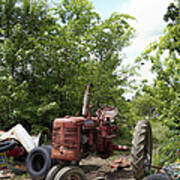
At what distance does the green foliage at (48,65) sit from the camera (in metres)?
9.09

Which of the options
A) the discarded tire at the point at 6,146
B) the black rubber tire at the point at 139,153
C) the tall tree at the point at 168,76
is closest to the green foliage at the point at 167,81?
the tall tree at the point at 168,76

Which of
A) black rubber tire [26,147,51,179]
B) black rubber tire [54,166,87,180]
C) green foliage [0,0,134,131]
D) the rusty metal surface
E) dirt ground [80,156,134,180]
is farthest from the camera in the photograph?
green foliage [0,0,134,131]

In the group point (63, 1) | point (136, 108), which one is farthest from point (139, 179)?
point (63, 1)

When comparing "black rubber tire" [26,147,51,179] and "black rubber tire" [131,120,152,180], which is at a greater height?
"black rubber tire" [131,120,152,180]

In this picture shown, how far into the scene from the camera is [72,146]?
4457 mm

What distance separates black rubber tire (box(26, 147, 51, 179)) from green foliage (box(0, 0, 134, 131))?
3520 mm

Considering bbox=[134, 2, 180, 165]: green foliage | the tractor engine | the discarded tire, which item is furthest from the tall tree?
the discarded tire

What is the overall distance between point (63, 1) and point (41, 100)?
7061 millimetres

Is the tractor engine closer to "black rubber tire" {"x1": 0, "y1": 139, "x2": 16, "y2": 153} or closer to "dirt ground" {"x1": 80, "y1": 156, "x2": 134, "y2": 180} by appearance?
"dirt ground" {"x1": 80, "y1": 156, "x2": 134, "y2": 180}

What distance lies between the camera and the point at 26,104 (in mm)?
8977

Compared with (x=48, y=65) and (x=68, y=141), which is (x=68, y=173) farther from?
(x=48, y=65)

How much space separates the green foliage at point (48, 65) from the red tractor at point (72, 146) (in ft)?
12.7

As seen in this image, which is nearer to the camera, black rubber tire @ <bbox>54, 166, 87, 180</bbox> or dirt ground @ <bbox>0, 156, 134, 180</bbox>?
black rubber tire @ <bbox>54, 166, 87, 180</bbox>

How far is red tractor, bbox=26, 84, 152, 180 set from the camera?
4359mm
